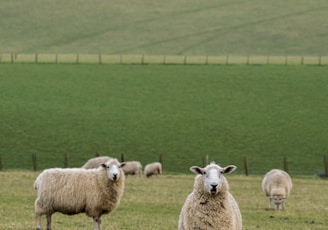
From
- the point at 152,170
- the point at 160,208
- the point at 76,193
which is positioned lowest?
the point at 152,170

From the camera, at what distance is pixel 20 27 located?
100 meters

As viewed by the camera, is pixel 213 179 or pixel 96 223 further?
pixel 96 223

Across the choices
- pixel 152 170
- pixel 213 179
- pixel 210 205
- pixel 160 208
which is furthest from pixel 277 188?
pixel 152 170

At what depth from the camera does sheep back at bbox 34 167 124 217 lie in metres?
16.9

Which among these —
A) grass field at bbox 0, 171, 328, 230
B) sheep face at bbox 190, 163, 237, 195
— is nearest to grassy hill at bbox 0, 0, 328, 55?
grass field at bbox 0, 171, 328, 230

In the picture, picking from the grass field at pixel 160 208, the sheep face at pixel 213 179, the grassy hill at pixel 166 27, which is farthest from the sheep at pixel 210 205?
the grassy hill at pixel 166 27

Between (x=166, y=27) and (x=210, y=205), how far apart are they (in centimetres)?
8897

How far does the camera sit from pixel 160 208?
22094mm

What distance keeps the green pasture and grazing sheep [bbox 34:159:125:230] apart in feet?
78.2

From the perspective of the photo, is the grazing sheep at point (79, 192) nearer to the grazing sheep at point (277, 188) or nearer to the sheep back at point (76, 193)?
the sheep back at point (76, 193)

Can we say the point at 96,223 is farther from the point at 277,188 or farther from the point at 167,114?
the point at 167,114

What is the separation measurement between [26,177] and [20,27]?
69.3m

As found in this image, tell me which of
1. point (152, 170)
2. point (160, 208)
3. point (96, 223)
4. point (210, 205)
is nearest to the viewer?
point (210, 205)

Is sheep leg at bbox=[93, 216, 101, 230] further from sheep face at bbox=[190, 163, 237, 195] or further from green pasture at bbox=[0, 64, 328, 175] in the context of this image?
green pasture at bbox=[0, 64, 328, 175]
